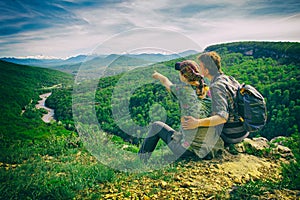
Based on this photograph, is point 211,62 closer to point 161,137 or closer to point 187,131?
point 187,131

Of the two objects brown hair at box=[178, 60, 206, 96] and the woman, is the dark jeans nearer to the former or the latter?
the woman

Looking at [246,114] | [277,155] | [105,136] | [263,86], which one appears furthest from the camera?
[263,86]

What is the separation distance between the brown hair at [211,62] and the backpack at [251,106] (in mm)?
441

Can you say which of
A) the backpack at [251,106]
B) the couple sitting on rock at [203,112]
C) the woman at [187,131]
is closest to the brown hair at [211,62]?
the couple sitting on rock at [203,112]

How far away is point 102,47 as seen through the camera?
12.1 feet

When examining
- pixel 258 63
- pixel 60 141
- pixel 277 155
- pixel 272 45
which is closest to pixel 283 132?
pixel 258 63

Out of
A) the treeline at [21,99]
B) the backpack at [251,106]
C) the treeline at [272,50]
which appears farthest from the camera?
the treeline at [272,50]

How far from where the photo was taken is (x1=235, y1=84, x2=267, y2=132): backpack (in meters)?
3.10

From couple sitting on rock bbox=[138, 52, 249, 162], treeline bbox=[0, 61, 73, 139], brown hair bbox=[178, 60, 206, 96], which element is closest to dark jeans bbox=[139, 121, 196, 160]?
couple sitting on rock bbox=[138, 52, 249, 162]

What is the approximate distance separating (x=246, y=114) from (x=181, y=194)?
1443 millimetres

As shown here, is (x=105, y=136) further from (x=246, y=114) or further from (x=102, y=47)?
(x=246, y=114)

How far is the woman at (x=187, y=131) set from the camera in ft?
10.5

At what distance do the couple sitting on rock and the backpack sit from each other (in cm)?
11

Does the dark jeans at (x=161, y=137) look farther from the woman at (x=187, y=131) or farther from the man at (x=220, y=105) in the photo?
the man at (x=220, y=105)
